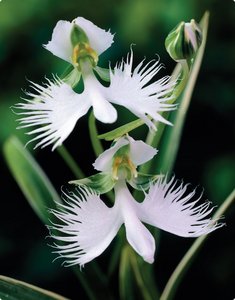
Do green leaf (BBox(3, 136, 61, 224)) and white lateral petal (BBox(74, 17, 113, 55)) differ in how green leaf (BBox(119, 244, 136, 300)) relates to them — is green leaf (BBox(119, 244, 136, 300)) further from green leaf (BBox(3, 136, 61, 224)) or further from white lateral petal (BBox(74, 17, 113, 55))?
white lateral petal (BBox(74, 17, 113, 55))

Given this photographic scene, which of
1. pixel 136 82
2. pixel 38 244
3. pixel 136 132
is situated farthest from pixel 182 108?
pixel 38 244

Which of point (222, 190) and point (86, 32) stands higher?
point (86, 32)

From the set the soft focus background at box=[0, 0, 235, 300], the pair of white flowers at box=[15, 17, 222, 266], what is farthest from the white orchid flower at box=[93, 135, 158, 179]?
the soft focus background at box=[0, 0, 235, 300]

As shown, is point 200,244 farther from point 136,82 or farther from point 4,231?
point 4,231

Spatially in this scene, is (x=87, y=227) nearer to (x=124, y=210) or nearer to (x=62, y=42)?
(x=124, y=210)

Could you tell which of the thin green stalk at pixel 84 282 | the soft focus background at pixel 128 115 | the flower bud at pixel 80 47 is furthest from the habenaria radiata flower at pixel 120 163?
the soft focus background at pixel 128 115

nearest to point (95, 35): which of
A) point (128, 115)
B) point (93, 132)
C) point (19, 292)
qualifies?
point (93, 132)

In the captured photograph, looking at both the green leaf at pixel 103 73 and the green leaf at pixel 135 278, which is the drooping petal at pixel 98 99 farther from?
the green leaf at pixel 135 278

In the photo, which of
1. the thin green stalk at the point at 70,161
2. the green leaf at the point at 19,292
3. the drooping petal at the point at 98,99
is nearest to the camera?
the drooping petal at the point at 98,99
